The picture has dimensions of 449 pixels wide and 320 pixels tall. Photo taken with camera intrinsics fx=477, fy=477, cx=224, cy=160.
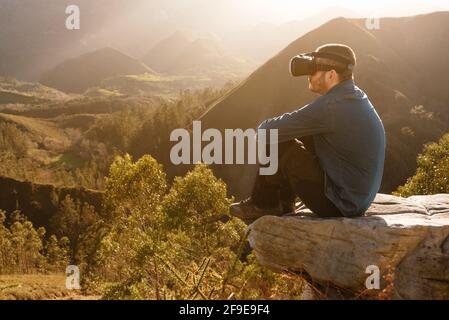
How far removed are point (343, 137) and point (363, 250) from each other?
4.82ft

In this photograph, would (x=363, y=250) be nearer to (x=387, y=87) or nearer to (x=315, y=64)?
(x=315, y=64)

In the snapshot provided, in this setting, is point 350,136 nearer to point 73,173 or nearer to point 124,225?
point 124,225

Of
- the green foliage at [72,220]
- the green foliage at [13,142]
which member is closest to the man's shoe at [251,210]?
the green foliage at [72,220]

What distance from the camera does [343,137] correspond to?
6156 millimetres

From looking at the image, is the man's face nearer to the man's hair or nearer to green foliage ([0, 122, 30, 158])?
the man's hair

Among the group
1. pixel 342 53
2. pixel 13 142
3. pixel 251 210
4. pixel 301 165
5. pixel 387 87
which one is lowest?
pixel 13 142

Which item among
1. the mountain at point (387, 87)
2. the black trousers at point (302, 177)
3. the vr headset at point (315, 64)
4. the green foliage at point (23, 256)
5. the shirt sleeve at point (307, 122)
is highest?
the mountain at point (387, 87)

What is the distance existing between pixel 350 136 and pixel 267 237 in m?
1.84

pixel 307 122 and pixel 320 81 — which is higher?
pixel 320 81

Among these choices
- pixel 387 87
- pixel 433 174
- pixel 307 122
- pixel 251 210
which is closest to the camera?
pixel 307 122

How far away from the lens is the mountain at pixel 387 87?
81.8 metres

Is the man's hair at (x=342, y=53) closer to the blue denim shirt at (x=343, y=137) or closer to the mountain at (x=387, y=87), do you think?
the blue denim shirt at (x=343, y=137)

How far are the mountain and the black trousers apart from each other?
69.5 meters

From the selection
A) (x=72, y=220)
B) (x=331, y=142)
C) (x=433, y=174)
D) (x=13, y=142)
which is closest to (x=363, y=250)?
(x=331, y=142)
